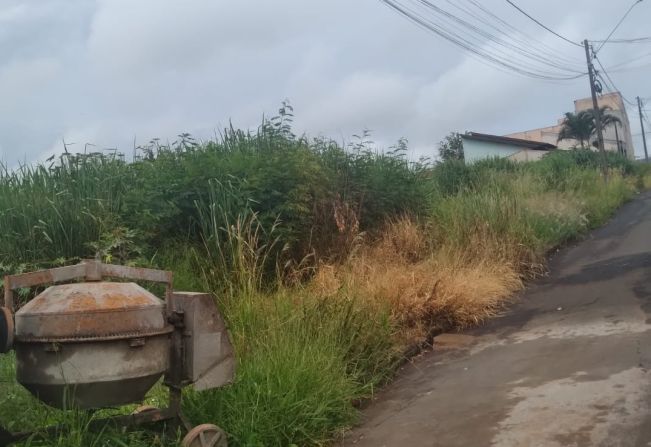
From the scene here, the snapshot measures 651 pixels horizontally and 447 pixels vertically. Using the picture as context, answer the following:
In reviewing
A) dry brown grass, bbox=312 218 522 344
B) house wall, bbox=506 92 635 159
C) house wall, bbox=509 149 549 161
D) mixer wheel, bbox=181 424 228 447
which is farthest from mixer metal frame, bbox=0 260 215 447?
house wall, bbox=506 92 635 159

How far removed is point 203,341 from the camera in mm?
Answer: 4016

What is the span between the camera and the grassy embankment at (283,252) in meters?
4.86

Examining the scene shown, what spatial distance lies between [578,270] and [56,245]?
28.6 ft

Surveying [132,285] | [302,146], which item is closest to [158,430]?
[132,285]

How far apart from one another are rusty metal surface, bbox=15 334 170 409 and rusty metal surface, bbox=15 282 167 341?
7cm

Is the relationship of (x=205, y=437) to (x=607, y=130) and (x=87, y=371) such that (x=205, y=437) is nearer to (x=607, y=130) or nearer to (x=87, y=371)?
(x=87, y=371)

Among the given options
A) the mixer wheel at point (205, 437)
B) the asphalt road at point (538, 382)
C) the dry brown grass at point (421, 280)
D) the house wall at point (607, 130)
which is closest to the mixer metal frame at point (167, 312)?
the mixer wheel at point (205, 437)

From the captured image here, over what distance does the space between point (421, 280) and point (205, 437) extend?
4687mm

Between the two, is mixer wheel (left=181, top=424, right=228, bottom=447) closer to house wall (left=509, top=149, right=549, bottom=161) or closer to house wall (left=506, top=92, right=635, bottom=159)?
house wall (left=509, top=149, right=549, bottom=161)

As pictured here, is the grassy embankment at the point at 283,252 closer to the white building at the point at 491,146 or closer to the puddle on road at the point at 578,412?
the puddle on road at the point at 578,412

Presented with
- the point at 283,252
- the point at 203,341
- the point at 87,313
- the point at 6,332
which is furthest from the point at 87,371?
the point at 283,252

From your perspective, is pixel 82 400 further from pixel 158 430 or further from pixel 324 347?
pixel 324 347

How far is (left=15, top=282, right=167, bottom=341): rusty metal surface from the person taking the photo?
3.47 meters

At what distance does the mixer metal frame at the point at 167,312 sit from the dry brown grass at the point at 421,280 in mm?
2605
